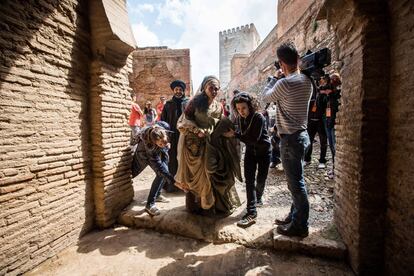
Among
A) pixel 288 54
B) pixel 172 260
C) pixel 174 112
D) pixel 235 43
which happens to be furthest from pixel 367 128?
pixel 235 43

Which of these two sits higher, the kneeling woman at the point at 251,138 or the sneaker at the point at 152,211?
the kneeling woman at the point at 251,138

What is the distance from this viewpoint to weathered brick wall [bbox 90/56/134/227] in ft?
10.4

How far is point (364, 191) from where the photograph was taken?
6.27 ft

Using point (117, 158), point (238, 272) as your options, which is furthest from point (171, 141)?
point (238, 272)

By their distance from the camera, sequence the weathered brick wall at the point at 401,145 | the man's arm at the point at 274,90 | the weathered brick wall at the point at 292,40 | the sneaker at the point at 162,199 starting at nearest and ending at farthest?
the weathered brick wall at the point at 401,145
the man's arm at the point at 274,90
the sneaker at the point at 162,199
the weathered brick wall at the point at 292,40

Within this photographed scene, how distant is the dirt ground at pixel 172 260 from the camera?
7.38 feet

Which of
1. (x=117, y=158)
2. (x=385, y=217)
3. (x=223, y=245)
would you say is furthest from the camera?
(x=117, y=158)

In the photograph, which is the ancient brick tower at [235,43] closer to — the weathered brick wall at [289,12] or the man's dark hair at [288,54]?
the weathered brick wall at [289,12]

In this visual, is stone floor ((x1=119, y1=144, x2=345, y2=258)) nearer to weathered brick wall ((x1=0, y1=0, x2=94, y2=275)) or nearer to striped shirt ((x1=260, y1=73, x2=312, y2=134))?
weathered brick wall ((x1=0, y1=0, x2=94, y2=275))

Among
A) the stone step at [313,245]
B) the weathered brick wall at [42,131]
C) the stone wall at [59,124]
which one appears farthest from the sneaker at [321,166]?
the weathered brick wall at [42,131]

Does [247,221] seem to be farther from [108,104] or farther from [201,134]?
[108,104]

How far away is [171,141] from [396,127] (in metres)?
3.46

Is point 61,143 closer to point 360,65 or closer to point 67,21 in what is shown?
point 67,21

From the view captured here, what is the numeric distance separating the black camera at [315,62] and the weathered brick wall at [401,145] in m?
0.59
